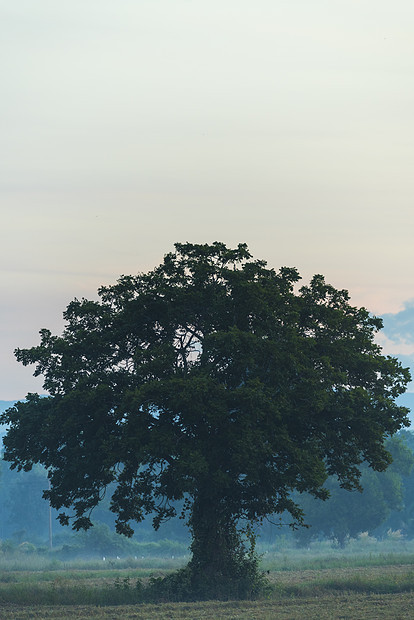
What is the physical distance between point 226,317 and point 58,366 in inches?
344

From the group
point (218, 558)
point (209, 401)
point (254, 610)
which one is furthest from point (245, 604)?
point (209, 401)

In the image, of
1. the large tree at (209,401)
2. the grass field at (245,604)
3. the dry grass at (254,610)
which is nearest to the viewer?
the dry grass at (254,610)

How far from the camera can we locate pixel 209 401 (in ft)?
125

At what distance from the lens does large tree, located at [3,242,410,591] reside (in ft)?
128

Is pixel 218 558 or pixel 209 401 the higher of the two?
pixel 209 401

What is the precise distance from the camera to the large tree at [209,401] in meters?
38.9

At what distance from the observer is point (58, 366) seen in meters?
43.9

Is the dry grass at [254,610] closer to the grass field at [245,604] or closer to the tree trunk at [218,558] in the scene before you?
the grass field at [245,604]

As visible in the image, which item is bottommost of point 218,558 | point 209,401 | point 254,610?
point 254,610

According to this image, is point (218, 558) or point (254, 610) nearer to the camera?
point (254, 610)

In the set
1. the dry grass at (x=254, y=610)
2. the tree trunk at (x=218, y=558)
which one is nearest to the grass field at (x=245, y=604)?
the dry grass at (x=254, y=610)

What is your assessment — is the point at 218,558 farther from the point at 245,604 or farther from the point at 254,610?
the point at 254,610

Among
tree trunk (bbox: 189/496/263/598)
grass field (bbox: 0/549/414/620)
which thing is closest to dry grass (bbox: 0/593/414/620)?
grass field (bbox: 0/549/414/620)

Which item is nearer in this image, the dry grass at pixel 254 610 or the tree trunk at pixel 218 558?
the dry grass at pixel 254 610
